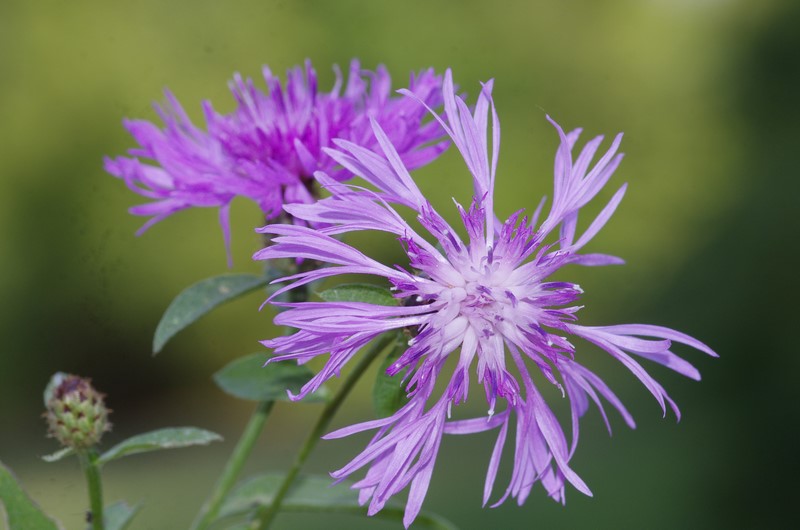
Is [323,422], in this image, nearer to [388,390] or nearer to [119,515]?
[388,390]

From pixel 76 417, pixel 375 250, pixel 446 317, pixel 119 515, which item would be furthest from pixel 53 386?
pixel 375 250

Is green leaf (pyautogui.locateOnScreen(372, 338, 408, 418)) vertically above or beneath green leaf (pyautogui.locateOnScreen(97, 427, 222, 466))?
above

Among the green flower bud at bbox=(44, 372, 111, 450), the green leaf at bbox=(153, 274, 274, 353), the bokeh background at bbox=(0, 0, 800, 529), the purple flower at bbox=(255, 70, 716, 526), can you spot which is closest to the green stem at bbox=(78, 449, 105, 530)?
the green flower bud at bbox=(44, 372, 111, 450)

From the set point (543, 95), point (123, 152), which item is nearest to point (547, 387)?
point (543, 95)

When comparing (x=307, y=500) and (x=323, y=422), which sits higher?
→ (x=323, y=422)

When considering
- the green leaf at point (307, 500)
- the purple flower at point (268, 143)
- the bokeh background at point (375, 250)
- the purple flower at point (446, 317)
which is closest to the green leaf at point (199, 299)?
the purple flower at point (268, 143)

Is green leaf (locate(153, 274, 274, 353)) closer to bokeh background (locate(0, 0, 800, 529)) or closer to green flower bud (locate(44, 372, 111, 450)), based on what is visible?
green flower bud (locate(44, 372, 111, 450))
